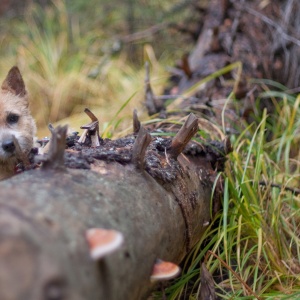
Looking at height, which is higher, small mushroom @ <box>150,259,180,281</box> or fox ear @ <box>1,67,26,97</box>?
fox ear @ <box>1,67,26,97</box>

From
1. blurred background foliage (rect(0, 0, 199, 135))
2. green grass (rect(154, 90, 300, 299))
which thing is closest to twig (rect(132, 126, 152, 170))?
green grass (rect(154, 90, 300, 299))

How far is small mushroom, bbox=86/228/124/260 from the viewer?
3.91 ft

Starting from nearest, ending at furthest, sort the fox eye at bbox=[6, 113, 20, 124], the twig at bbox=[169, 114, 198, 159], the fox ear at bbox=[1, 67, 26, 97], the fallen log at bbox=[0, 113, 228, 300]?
the fallen log at bbox=[0, 113, 228, 300]
the twig at bbox=[169, 114, 198, 159]
the fox eye at bbox=[6, 113, 20, 124]
the fox ear at bbox=[1, 67, 26, 97]

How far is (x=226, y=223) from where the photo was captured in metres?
2.56

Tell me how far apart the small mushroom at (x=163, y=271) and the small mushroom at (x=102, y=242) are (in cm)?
34

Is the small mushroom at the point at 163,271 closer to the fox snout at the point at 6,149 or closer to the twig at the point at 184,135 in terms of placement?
the twig at the point at 184,135

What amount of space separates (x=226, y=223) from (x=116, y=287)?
1.23 meters

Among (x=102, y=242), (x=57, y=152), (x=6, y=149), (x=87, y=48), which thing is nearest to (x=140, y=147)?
(x=57, y=152)

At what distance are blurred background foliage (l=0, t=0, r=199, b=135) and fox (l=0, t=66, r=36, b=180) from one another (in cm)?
150

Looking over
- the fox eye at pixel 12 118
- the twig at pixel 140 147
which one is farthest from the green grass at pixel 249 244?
the fox eye at pixel 12 118

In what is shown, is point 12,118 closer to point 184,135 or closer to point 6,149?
point 6,149

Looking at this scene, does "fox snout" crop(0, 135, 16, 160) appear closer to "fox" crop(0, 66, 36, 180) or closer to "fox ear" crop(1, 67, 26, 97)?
"fox" crop(0, 66, 36, 180)

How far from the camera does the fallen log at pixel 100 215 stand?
45.4 inches

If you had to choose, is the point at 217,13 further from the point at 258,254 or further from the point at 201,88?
the point at 258,254
